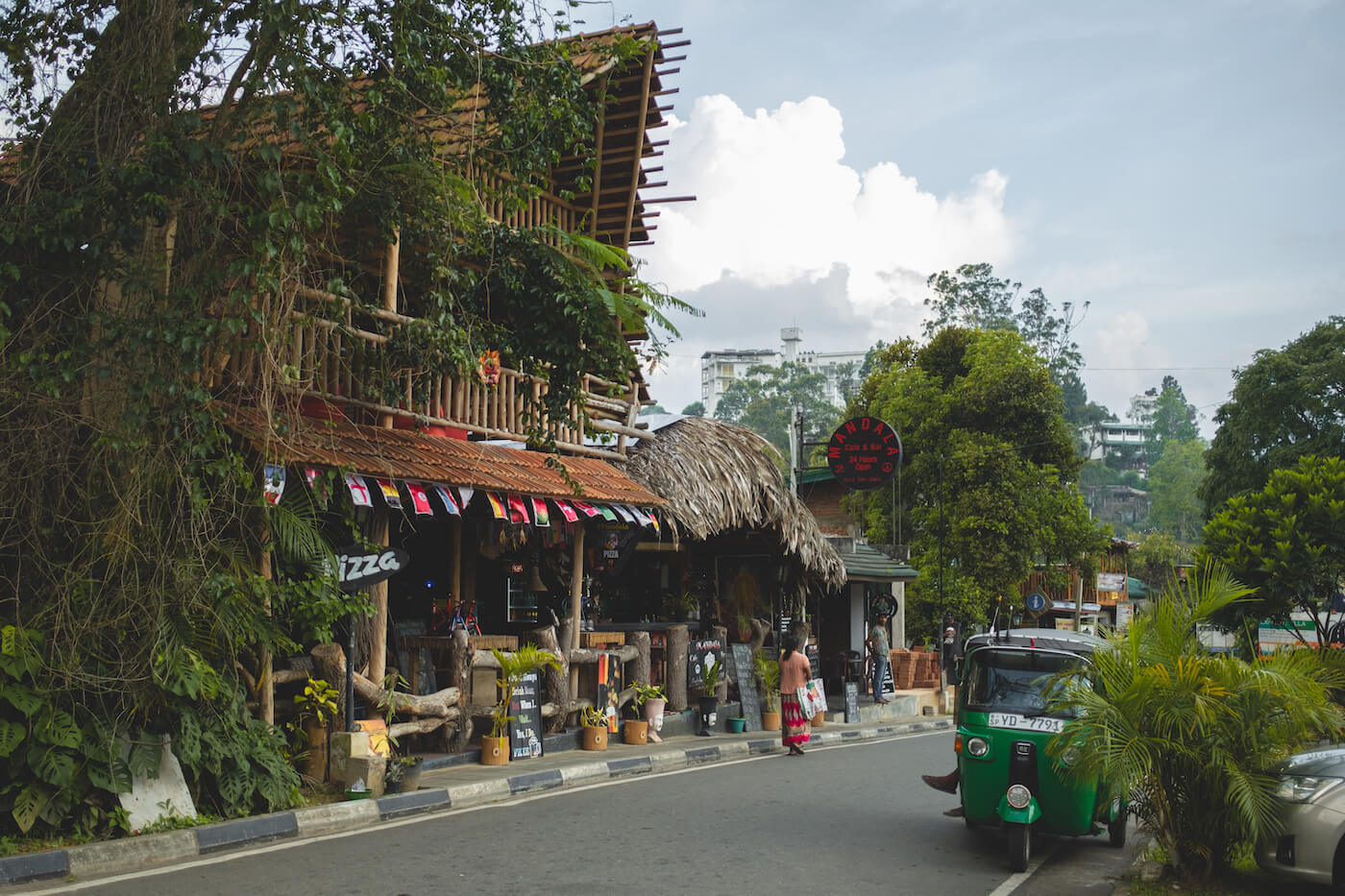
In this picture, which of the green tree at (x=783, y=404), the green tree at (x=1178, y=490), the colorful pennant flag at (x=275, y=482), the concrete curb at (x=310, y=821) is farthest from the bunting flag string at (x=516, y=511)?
the green tree at (x=1178, y=490)

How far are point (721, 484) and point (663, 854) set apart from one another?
9.17 meters

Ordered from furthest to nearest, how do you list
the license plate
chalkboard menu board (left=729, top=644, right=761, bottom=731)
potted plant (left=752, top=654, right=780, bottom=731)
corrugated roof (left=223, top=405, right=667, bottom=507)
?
potted plant (left=752, top=654, right=780, bottom=731) → chalkboard menu board (left=729, top=644, right=761, bottom=731) → corrugated roof (left=223, top=405, right=667, bottom=507) → the license plate

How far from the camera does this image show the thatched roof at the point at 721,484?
52.9 feet

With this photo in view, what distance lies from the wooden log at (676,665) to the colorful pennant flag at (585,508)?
333 cm

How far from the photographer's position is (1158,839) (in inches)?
298

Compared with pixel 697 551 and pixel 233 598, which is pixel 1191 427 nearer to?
pixel 697 551

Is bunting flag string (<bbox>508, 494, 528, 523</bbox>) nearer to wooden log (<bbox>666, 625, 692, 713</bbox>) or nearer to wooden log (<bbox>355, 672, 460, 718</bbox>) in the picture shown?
wooden log (<bbox>355, 672, 460, 718</bbox>)

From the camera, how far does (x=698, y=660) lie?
16750 mm

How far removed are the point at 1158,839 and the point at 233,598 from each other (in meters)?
6.91

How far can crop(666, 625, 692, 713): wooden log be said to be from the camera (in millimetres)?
16281

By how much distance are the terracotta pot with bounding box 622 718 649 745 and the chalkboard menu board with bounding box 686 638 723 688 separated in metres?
1.92

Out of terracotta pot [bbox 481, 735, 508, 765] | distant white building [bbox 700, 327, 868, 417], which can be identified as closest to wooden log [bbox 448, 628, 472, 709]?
terracotta pot [bbox 481, 735, 508, 765]

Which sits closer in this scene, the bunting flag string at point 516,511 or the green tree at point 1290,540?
the bunting flag string at point 516,511

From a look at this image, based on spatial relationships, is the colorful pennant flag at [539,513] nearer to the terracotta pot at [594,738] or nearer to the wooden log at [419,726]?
the wooden log at [419,726]
